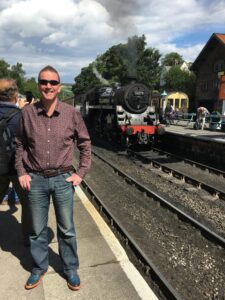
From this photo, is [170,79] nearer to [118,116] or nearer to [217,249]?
[118,116]

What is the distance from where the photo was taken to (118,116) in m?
14.6

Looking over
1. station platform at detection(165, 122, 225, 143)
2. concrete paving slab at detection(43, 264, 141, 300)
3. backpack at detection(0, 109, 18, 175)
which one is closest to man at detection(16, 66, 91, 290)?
concrete paving slab at detection(43, 264, 141, 300)

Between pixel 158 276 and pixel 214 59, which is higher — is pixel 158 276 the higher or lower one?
the lower one

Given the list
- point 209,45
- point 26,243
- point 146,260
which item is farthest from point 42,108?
point 209,45

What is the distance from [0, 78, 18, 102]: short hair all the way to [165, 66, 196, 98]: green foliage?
49.5 metres

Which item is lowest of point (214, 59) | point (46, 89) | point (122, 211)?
point (122, 211)

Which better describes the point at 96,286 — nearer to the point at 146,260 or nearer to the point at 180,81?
the point at 146,260

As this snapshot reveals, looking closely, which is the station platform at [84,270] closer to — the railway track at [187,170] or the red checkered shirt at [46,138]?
the red checkered shirt at [46,138]

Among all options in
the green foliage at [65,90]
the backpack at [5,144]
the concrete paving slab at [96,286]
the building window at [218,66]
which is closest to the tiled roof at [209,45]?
the building window at [218,66]

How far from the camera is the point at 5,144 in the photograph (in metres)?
4.11

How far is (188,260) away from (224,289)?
2.54 ft

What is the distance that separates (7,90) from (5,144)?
621mm

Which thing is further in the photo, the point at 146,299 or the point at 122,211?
the point at 122,211

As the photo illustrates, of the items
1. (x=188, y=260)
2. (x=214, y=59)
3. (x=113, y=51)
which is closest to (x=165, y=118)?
(x=214, y=59)
